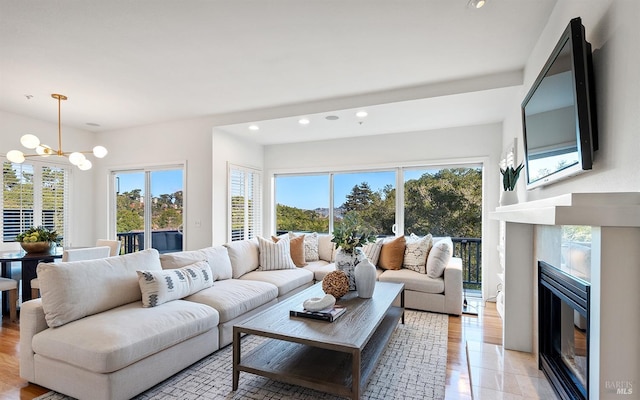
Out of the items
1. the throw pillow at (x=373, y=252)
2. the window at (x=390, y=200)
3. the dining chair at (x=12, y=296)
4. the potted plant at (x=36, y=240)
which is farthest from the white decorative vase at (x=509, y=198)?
the dining chair at (x=12, y=296)

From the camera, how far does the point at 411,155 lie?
16.2 ft

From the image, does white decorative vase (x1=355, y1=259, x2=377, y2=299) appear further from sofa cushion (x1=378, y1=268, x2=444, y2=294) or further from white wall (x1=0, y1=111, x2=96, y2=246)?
white wall (x1=0, y1=111, x2=96, y2=246)

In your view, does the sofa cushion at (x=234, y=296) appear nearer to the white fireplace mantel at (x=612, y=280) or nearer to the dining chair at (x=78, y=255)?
the dining chair at (x=78, y=255)

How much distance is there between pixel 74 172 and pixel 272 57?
448 cm

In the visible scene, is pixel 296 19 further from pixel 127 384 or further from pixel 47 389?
pixel 47 389

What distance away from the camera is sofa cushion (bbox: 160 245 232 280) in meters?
3.10

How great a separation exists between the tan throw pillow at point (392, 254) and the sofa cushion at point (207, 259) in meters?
1.99

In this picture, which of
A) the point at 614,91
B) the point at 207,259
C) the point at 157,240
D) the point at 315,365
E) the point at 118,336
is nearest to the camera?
the point at 614,91

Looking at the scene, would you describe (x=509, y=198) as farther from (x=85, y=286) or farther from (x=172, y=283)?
(x=85, y=286)

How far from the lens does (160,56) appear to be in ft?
9.58

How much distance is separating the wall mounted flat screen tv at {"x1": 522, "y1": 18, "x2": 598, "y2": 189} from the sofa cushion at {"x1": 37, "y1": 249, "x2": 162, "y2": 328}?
3080 mm

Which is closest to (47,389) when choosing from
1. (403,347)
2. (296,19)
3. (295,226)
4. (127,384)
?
(127,384)

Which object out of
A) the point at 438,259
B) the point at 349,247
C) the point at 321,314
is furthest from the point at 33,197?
the point at 438,259

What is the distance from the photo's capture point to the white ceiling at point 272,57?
2.27 meters
